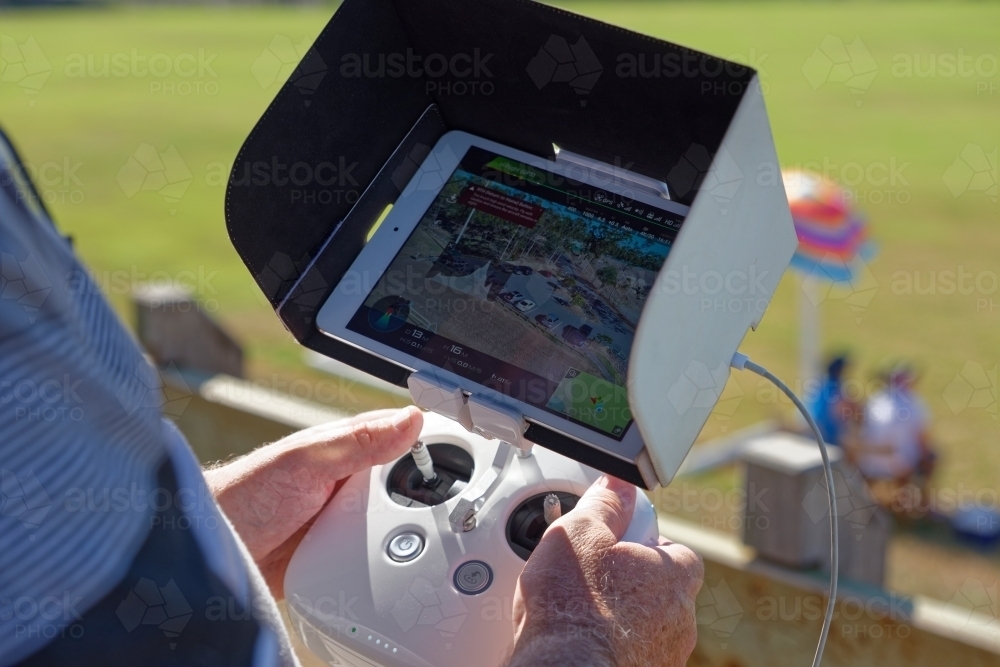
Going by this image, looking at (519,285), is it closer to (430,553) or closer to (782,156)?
(430,553)

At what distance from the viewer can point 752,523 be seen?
2199mm

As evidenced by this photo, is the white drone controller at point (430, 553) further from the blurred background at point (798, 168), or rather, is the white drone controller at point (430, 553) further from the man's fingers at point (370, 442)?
the blurred background at point (798, 168)

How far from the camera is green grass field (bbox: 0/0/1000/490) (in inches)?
244

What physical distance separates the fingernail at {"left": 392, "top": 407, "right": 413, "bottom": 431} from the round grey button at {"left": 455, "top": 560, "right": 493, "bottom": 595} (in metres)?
0.23

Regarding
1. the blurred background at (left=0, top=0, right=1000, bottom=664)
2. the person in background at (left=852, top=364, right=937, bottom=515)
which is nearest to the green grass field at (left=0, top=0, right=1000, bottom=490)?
the blurred background at (left=0, top=0, right=1000, bottom=664)

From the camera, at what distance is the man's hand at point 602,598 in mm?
1158

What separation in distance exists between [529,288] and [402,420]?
0.98ft

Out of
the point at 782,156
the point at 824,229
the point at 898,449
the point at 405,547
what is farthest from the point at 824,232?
the point at 782,156

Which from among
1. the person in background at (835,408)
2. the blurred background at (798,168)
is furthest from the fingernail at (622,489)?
the person in background at (835,408)

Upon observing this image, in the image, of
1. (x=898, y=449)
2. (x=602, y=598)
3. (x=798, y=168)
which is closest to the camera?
(x=602, y=598)

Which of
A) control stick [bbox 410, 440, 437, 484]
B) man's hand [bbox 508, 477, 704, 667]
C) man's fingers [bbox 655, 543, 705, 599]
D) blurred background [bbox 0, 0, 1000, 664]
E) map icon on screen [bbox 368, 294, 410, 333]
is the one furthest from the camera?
blurred background [bbox 0, 0, 1000, 664]

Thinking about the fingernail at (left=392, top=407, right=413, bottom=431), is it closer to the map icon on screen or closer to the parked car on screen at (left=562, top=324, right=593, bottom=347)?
the map icon on screen

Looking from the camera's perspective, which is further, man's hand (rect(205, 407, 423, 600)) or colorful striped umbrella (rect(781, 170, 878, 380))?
colorful striped umbrella (rect(781, 170, 878, 380))

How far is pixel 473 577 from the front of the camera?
54.0 inches
